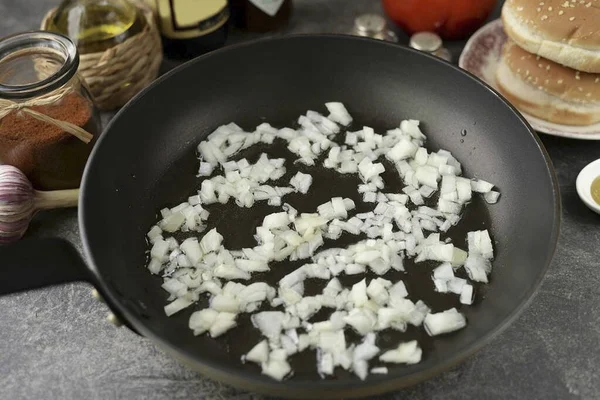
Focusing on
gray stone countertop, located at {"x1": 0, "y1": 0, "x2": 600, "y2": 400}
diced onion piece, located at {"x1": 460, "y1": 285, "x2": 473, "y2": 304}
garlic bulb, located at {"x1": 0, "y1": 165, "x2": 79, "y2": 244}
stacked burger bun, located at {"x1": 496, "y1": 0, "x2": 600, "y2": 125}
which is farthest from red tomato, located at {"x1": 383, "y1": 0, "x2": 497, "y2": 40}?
garlic bulb, located at {"x1": 0, "y1": 165, "x2": 79, "y2": 244}

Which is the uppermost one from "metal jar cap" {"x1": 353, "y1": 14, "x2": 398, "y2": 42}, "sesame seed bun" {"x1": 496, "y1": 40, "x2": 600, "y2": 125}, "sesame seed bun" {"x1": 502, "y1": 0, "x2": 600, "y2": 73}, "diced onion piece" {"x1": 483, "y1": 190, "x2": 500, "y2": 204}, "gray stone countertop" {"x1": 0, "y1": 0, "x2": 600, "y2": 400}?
"sesame seed bun" {"x1": 502, "y1": 0, "x2": 600, "y2": 73}

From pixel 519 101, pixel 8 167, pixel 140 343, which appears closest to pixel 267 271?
pixel 140 343

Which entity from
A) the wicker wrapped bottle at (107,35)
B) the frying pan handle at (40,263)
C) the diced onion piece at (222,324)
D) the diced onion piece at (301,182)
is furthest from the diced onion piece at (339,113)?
the frying pan handle at (40,263)

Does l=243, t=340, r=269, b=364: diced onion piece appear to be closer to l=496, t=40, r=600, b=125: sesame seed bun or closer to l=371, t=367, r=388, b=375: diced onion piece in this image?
l=371, t=367, r=388, b=375: diced onion piece

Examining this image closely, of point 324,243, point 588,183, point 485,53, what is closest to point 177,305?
point 324,243

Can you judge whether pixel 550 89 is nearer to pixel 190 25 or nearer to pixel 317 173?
pixel 317 173

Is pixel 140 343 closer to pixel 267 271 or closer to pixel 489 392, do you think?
pixel 267 271
